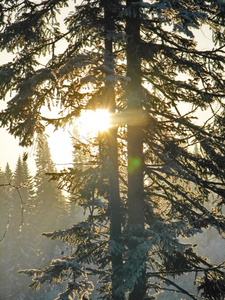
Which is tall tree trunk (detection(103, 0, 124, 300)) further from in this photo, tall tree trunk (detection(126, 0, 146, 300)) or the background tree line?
the background tree line

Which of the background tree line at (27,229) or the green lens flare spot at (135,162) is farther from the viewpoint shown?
the background tree line at (27,229)

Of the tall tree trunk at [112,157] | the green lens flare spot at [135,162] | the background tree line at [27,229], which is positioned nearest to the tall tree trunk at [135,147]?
the green lens flare spot at [135,162]

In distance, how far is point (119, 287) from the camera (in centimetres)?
727

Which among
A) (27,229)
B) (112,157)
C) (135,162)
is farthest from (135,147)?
(27,229)

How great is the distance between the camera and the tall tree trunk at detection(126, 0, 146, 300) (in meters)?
8.21

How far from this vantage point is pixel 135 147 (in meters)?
8.58

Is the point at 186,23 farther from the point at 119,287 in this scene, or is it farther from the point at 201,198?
the point at 119,287

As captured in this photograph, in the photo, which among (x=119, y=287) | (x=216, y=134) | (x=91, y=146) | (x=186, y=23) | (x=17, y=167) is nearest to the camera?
(x=186, y=23)

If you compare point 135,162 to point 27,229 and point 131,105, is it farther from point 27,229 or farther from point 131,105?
point 27,229

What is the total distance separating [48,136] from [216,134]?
16.0ft

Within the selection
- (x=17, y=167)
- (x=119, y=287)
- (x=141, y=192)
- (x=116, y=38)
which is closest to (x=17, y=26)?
(x=116, y=38)

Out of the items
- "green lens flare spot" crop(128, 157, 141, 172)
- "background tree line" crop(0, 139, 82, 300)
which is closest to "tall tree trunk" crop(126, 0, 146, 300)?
"green lens flare spot" crop(128, 157, 141, 172)

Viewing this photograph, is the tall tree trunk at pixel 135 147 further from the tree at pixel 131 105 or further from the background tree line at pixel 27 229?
the background tree line at pixel 27 229

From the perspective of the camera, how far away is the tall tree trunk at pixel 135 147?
8.21 meters
